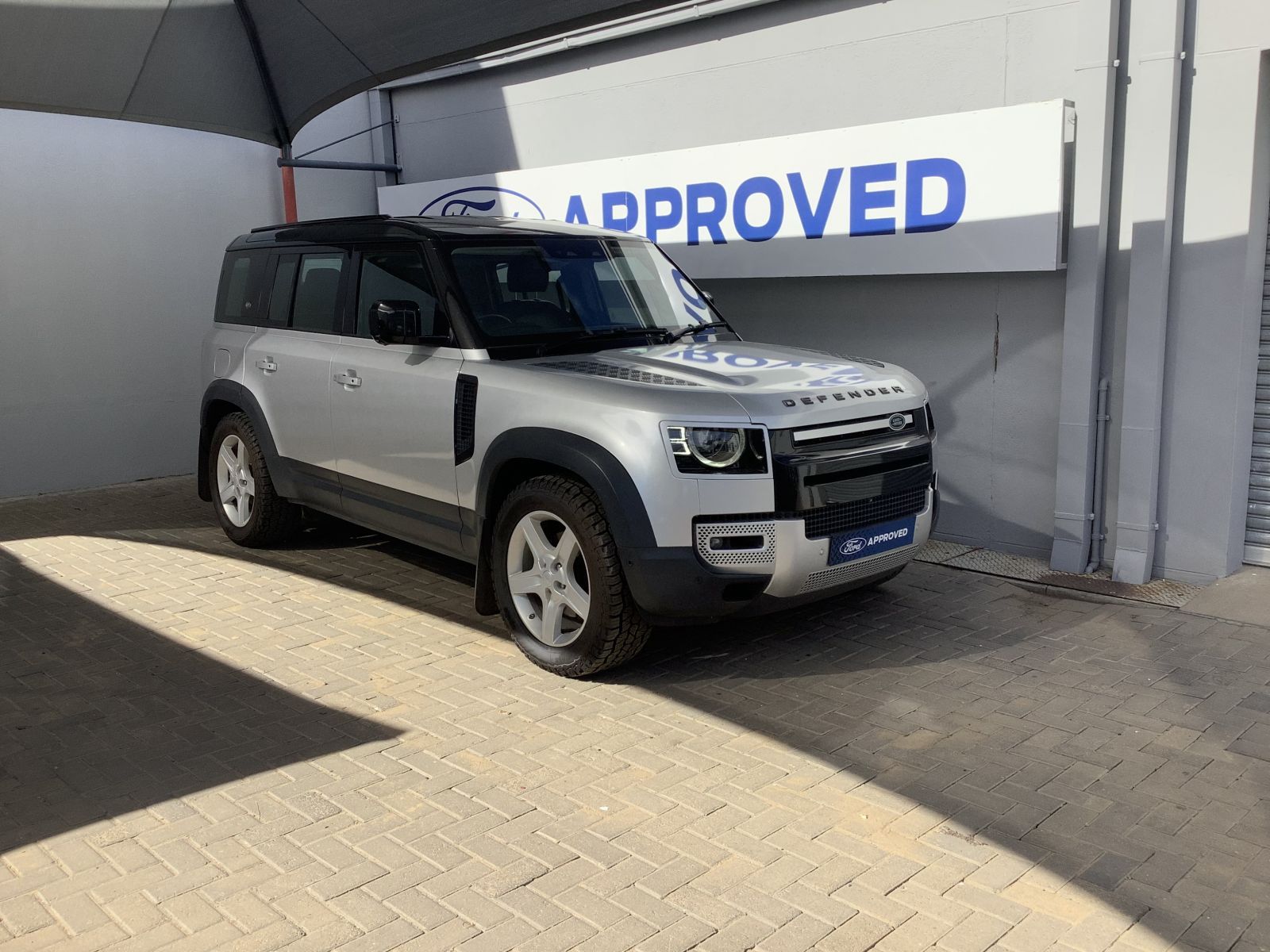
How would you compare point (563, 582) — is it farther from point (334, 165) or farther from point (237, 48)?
point (334, 165)

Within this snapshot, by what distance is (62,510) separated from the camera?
346 inches

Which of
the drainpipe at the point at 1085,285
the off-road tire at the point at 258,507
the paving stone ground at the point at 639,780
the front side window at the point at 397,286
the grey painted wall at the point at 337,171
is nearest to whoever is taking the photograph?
the paving stone ground at the point at 639,780

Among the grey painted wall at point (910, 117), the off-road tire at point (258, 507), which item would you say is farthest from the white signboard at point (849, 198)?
the off-road tire at point (258, 507)

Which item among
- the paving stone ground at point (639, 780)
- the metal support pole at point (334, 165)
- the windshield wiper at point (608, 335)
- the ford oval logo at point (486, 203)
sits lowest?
the paving stone ground at point (639, 780)

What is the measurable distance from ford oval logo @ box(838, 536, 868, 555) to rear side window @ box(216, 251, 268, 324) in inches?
160

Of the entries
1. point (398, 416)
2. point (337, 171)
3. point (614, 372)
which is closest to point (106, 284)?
point (337, 171)

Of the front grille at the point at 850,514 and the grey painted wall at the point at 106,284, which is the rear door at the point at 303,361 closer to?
the front grille at the point at 850,514

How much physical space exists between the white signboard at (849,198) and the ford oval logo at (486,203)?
0.42 feet

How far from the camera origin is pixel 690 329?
5.96m

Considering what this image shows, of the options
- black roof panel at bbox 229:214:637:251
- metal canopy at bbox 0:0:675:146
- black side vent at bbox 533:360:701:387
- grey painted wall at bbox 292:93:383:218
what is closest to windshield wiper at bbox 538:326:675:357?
black side vent at bbox 533:360:701:387

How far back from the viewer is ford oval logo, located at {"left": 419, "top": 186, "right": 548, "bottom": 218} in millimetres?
9297

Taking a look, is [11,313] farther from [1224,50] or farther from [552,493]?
[1224,50]

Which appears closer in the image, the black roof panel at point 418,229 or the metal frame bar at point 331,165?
the black roof panel at point 418,229

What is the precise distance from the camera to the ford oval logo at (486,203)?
9297 mm
